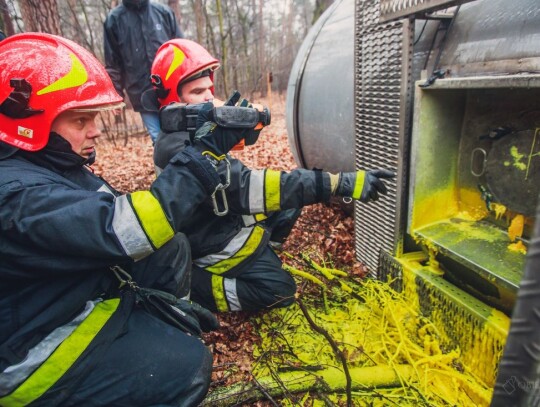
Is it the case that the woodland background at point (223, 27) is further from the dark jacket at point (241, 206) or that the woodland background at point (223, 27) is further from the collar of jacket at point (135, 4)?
the dark jacket at point (241, 206)

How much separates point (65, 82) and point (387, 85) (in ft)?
6.87

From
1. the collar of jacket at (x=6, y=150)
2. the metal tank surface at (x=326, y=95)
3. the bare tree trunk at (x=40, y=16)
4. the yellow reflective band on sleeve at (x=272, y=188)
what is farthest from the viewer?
the bare tree trunk at (x=40, y=16)

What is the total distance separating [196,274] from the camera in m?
2.89

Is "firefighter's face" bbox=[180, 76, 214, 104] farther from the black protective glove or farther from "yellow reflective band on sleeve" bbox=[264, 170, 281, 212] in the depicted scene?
the black protective glove

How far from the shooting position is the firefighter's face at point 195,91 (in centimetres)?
312

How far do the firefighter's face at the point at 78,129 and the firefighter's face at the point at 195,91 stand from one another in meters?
1.26

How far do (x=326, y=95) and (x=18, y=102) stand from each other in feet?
8.91

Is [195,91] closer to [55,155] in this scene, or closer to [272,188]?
[272,188]

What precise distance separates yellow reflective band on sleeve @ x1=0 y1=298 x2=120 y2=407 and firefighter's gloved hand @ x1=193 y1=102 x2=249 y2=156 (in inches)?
41.1

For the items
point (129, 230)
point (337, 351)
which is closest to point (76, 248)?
point (129, 230)

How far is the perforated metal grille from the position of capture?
259 centimetres

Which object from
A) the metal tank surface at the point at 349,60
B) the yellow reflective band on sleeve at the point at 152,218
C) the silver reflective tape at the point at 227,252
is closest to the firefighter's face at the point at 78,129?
the yellow reflective band on sleeve at the point at 152,218

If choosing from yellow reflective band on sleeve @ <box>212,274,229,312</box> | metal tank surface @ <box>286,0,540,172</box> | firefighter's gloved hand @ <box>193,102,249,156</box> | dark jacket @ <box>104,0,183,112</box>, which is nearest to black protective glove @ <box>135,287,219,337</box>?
yellow reflective band on sleeve @ <box>212,274,229,312</box>

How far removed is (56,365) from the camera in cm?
162
